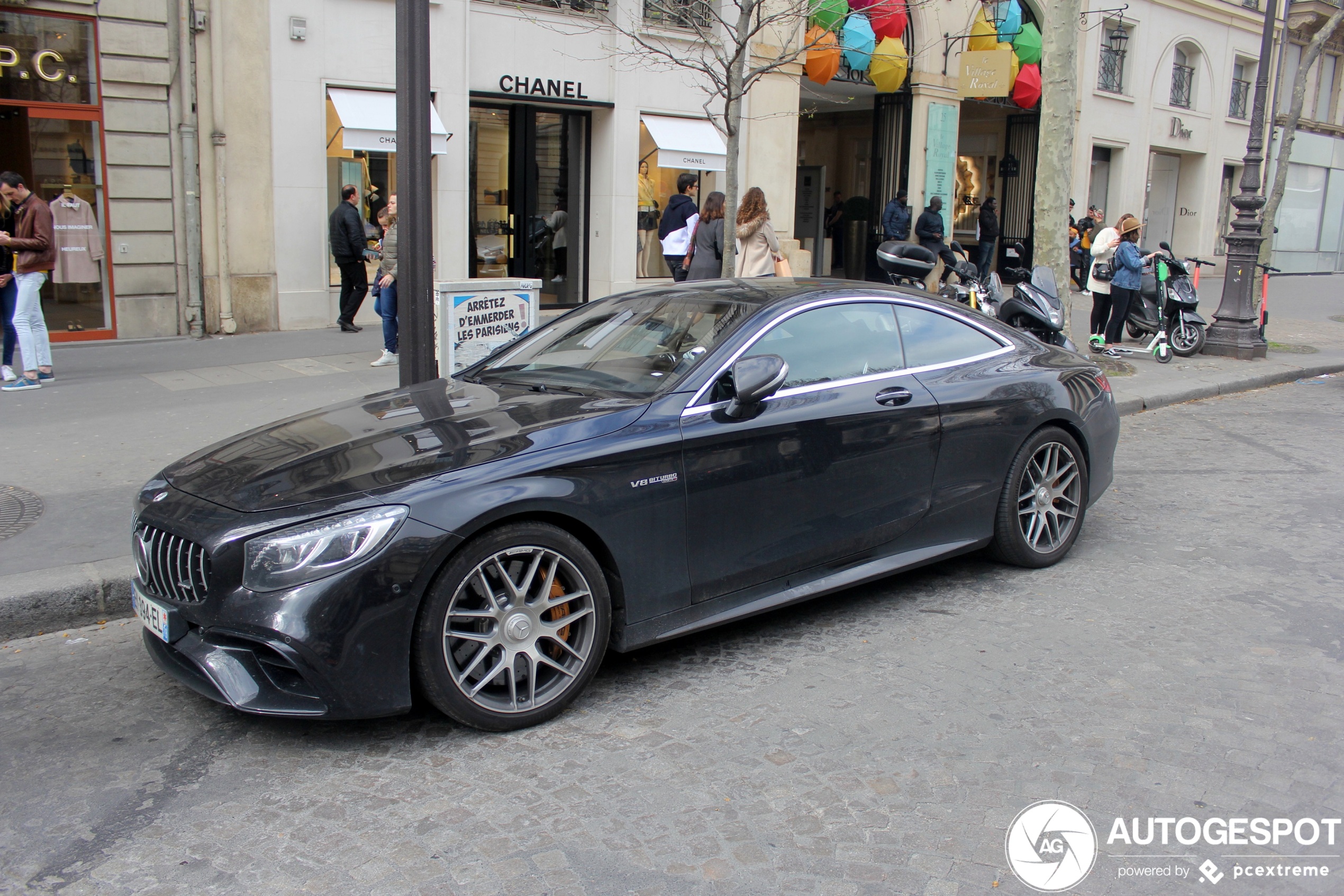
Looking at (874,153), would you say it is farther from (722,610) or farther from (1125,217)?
(722,610)

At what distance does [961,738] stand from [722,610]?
105 cm

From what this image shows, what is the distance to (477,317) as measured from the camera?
8.60 m

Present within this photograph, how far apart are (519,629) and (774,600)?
1.19 m

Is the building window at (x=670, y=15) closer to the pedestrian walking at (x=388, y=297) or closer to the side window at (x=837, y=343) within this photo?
the pedestrian walking at (x=388, y=297)

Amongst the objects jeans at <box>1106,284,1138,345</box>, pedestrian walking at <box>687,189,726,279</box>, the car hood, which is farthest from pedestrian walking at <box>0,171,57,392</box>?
jeans at <box>1106,284,1138,345</box>

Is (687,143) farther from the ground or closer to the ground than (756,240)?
farther from the ground

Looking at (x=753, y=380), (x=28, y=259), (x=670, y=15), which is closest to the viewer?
(x=753, y=380)

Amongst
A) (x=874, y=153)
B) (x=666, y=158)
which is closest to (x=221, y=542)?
(x=666, y=158)

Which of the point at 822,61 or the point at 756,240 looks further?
the point at 822,61

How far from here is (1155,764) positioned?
363 centimetres

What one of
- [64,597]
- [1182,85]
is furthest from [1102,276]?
[1182,85]

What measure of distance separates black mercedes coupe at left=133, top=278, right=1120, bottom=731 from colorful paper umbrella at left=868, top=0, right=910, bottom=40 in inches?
571

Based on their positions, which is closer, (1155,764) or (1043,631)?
(1155,764)

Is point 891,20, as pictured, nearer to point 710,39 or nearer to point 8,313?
point 710,39
